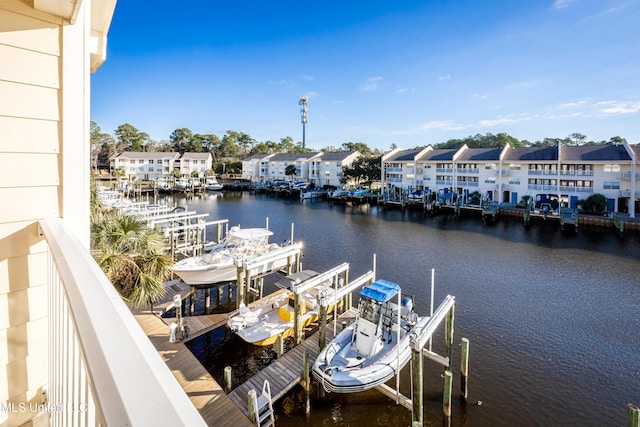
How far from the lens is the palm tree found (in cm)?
687

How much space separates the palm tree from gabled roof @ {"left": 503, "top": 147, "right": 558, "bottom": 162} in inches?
1671

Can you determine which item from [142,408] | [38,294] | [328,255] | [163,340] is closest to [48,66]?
[38,294]

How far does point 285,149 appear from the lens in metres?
97.2

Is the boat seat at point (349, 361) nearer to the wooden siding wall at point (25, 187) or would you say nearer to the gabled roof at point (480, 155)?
the wooden siding wall at point (25, 187)

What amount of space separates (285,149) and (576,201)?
244 feet

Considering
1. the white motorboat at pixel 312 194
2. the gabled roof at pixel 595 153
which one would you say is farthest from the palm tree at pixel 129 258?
the white motorboat at pixel 312 194

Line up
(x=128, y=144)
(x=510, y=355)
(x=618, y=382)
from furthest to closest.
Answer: (x=128, y=144)
(x=510, y=355)
(x=618, y=382)

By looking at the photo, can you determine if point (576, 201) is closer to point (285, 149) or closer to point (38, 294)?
point (38, 294)

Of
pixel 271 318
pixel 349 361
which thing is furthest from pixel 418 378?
pixel 271 318

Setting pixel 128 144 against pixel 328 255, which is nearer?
pixel 328 255

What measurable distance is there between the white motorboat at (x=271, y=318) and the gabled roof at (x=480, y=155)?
3757 cm

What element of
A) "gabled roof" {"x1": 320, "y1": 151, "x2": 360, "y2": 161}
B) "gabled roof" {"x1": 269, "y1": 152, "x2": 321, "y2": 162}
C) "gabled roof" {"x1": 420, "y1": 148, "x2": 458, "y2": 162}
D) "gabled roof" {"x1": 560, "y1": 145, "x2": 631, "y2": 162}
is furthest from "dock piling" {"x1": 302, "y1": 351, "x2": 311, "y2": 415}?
"gabled roof" {"x1": 269, "y1": 152, "x2": 321, "y2": 162}

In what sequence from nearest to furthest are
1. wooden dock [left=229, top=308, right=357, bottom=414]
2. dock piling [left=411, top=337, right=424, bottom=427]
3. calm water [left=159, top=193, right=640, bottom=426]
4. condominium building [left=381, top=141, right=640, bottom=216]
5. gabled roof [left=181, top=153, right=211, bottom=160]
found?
dock piling [left=411, top=337, right=424, bottom=427] < wooden dock [left=229, top=308, right=357, bottom=414] < calm water [left=159, top=193, right=640, bottom=426] < condominium building [left=381, top=141, right=640, bottom=216] < gabled roof [left=181, top=153, right=211, bottom=160]

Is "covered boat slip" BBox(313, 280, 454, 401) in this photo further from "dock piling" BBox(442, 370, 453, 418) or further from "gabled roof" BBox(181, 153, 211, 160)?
"gabled roof" BBox(181, 153, 211, 160)
